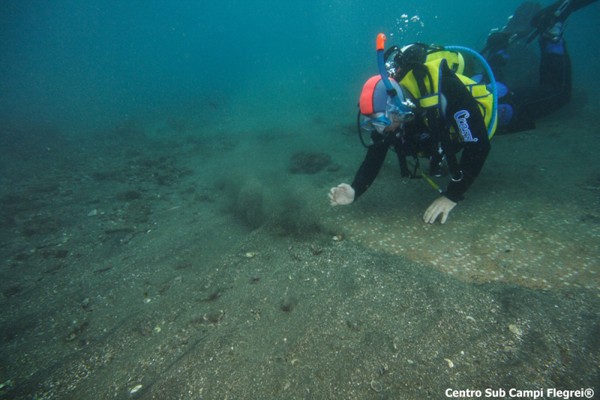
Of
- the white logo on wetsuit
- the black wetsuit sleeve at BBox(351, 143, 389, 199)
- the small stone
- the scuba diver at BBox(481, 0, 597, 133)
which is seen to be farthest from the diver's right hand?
the scuba diver at BBox(481, 0, 597, 133)

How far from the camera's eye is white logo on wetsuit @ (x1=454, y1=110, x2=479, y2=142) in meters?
3.27

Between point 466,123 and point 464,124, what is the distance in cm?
2

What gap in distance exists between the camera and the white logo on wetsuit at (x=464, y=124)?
3.27m

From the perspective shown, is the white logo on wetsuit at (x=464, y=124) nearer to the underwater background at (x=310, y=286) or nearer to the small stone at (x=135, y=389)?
the underwater background at (x=310, y=286)

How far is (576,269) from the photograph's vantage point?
9.53 feet

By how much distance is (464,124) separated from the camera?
10.8 ft

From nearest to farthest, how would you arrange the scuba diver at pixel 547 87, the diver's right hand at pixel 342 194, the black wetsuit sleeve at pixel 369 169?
the diver's right hand at pixel 342 194 → the black wetsuit sleeve at pixel 369 169 → the scuba diver at pixel 547 87

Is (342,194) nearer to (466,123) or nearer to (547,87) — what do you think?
(466,123)

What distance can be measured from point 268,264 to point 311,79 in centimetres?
3397

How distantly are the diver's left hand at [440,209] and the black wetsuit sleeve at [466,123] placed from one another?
1.03 ft

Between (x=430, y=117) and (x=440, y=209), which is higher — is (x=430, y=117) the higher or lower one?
the higher one

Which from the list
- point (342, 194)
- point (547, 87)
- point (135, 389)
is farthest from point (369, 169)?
point (547, 87)

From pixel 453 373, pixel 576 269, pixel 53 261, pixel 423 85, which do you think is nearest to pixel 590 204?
pixel 576 269

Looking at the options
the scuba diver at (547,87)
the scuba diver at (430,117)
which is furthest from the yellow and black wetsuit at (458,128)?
the scuba diver at (547,87)
